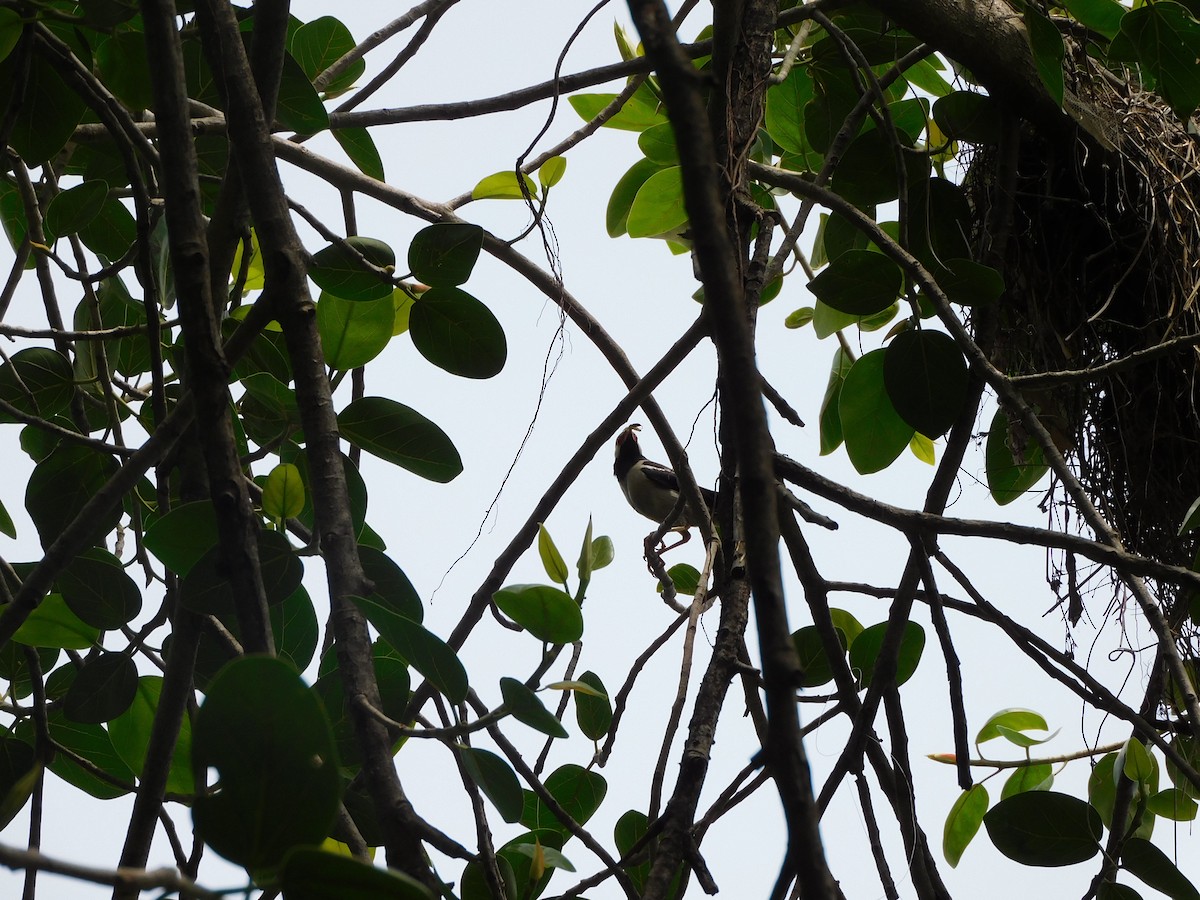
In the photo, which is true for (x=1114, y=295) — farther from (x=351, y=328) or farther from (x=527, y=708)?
(x=527, y=708)

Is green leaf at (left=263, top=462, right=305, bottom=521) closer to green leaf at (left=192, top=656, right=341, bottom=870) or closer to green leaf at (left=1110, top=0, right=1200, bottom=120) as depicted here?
green leaf at (left=192, top=656, right=341, bottom=870)

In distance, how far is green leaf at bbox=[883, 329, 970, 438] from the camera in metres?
1.23

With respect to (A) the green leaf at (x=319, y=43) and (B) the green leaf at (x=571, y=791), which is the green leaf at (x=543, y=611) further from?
(A) the green leaf at (x=319, y=43)

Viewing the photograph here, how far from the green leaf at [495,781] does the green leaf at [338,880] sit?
31 centimetres

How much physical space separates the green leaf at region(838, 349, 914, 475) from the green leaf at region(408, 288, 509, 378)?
1.85 ft

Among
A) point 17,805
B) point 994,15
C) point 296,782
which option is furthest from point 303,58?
point 296,782

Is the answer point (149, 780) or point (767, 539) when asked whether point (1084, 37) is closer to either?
point (767, 539)

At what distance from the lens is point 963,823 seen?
1.47 metres

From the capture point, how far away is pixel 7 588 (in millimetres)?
1009

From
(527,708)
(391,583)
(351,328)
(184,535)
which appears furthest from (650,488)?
(527,708)

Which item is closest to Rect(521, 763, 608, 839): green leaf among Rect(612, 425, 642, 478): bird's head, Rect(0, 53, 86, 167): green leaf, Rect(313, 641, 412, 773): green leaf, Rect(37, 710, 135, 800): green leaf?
Rect(313, 641, 412, 773): green leaf

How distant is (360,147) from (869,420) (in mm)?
821

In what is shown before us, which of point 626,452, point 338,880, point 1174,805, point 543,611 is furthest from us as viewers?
point 626,452

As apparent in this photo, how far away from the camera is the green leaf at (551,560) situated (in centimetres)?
100
